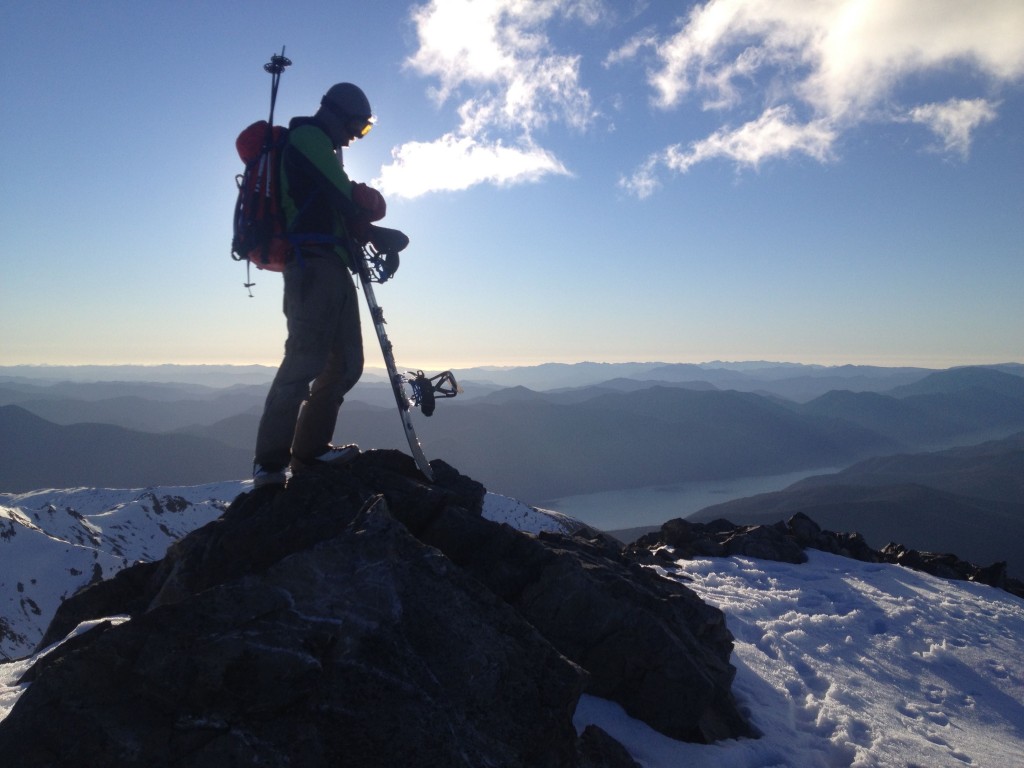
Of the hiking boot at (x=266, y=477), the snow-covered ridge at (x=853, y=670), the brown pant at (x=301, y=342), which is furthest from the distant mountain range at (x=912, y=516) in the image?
the brown pant at (x=301, y=342)

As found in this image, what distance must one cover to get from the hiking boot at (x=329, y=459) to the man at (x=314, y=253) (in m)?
0.51

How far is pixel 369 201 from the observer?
Result: 6.44 meters

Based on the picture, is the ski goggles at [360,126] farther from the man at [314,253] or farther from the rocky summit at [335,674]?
the rocky summit at [335,674]

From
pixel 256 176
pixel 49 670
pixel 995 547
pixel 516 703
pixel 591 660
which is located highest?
pixel 256 176

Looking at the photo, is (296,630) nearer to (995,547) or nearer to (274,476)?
(274,476)

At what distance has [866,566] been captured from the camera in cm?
1402

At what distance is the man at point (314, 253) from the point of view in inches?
238

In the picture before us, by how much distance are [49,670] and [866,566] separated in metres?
15.6

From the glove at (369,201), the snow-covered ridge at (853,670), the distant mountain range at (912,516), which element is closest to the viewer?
the snow-covered ridge at (853,670)

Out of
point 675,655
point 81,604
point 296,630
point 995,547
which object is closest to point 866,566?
point 675,655

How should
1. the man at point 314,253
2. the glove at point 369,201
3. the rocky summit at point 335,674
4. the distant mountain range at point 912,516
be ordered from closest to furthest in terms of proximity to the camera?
the rocky summit at point 335,674
the man at point 314,253
the glove at point 369,201
the distant mountain range at point 912,516

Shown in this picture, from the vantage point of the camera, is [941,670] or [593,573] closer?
[593,573]

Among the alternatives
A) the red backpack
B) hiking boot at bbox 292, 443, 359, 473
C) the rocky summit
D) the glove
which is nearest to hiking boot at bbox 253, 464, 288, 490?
hiking boot at bbox 292, 443, 359, 473

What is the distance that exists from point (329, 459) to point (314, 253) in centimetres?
235
